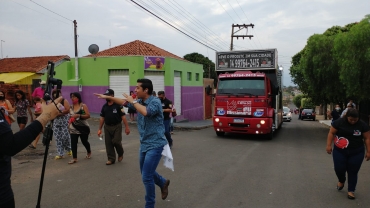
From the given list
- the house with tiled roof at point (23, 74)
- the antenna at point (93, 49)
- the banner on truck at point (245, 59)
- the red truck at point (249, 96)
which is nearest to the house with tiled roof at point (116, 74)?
the antenna at point (93, 49)

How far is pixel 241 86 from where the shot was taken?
1251 centimetres

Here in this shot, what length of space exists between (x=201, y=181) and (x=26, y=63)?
2776cm

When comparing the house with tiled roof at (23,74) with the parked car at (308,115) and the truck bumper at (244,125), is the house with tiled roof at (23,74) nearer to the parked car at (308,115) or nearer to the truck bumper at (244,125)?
the truck bumper at (244,125)

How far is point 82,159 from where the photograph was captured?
26.7ft

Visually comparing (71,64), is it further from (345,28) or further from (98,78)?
(345,28)

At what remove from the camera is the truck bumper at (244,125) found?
11994 mm

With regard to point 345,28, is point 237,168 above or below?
below

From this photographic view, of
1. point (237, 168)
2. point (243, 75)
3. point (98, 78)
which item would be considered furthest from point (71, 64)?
point (237, 168)

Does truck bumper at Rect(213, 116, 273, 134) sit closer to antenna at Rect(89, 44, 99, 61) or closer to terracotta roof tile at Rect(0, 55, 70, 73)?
antenna at Rect(89, 44, 99, 61)

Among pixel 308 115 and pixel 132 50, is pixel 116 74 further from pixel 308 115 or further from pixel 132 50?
pixel 308 115

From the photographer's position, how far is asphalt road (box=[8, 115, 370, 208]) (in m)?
5.03

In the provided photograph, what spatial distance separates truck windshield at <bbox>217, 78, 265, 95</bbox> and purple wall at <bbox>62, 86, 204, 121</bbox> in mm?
7121

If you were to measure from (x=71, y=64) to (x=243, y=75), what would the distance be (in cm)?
1177

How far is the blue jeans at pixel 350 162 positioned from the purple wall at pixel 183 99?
14.2m
